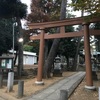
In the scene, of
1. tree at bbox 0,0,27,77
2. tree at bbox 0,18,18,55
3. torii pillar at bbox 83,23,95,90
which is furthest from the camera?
tree at bbox 0,18,18,55

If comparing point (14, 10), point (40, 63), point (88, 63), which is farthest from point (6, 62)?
point (14, 10)

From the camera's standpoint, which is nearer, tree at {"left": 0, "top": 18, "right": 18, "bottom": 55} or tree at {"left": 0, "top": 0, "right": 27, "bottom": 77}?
tree at {"left": 0, "top": 0, "right": 27, "bottom": 77}

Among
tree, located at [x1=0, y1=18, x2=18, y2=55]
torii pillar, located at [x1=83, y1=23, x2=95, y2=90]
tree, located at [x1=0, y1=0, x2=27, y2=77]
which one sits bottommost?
torii pillar, located at [x1=83, y1=23, x2=95, y2=90]

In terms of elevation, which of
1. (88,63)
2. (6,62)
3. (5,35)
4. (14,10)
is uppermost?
(14,10)

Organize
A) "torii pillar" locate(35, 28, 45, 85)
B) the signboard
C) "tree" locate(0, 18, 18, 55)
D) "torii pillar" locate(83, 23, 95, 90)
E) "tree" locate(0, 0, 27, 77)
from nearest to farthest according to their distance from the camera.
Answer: "torii pillar" locate(83, 23, 95, 90) < "torii pillar" locate(35, 28, 45, 85) < the signboard < "tree" locate(0, 0, 27, 77) < "tree" locate(0, 18, 18, 55)

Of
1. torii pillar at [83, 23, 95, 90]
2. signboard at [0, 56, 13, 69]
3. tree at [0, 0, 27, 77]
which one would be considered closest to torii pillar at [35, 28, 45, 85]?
signboard at [0, 56, 13, 69]

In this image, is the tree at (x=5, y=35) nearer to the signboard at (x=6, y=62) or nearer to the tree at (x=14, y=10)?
the tree at (x=14, y=10)

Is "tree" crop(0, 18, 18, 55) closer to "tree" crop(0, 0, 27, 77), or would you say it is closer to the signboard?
"tree" crop(0, 0, 27, 77)

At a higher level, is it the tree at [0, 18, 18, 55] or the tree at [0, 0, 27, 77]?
the tree at [0, 0, 27, 77]

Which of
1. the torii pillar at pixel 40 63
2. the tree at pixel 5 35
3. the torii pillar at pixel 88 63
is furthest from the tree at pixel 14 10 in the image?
the torii pillar at pixel 88 63

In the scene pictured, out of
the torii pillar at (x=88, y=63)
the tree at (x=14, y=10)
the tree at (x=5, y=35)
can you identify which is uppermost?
the tree at (x=14, y=10)

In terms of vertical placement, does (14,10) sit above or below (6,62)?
above

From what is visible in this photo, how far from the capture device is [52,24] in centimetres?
1234

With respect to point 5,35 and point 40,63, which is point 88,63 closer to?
point 40,63
